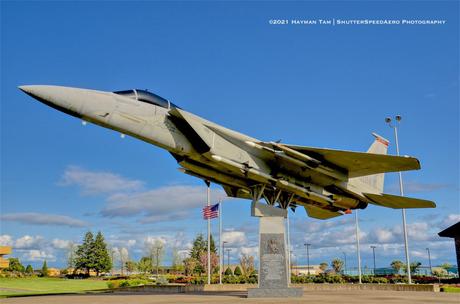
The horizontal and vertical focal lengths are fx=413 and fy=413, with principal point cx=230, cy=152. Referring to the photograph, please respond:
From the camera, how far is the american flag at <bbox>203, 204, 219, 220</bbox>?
31859 mm

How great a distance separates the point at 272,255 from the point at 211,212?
12.1 m

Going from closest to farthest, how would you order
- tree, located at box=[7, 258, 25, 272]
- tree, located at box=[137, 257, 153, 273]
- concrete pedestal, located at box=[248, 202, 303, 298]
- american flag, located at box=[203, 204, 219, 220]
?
concrete pedestal, located at box=[248, 202, 303, 298], american flag, located at box=[203, 204, 219, 220], tree, located at box=[7, 258, 25, 272], tree, located at box=[137, 257, 153, 273]

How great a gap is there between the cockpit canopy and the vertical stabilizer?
11199 millimetres

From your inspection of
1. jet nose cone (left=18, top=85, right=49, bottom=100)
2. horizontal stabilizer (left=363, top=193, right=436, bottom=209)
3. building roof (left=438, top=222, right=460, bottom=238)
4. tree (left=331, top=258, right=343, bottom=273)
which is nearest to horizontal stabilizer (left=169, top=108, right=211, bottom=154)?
jet nose cone (left=18, top=85, right=49, bottom=100)

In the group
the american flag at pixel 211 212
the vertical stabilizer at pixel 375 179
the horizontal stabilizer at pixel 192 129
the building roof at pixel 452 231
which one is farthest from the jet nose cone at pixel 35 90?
the building roof at pixel 452 231

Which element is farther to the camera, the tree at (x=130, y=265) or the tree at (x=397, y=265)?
the tree at (x=130, y=265)

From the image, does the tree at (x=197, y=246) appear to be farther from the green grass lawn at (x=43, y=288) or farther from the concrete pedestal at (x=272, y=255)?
the concrete pedestal at (x=272, y=255)

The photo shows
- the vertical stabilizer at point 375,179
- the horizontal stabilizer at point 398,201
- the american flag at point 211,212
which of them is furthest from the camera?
the american flag at point 211,212

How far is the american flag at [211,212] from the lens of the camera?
3186 centimetres

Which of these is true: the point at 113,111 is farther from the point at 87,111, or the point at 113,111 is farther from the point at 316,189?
the point at 316,189

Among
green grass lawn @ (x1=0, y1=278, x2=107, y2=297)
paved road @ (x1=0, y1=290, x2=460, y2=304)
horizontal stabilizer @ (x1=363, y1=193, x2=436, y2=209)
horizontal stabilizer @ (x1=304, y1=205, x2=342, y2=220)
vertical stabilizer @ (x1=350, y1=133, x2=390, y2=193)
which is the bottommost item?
green grass lawn @ (x1=0, y1=278, x2=107, y2=297)

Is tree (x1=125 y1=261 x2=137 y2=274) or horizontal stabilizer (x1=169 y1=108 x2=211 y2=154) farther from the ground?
horizontal stabilizer (x1=169 y1=108 x2=211 y2=154)

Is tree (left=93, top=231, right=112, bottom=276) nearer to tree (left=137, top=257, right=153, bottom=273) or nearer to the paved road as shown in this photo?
tree (left=137, top=257, right=153, bottom=273)

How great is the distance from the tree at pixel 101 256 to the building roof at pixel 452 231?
73548mm
